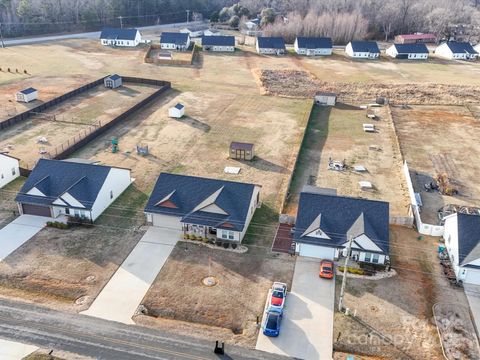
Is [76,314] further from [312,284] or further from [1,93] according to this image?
[1,93]

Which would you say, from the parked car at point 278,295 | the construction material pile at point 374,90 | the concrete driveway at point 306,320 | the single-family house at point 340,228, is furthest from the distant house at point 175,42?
the parked car at point 278,295

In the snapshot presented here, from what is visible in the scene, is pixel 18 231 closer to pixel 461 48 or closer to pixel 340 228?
pixel 340 228

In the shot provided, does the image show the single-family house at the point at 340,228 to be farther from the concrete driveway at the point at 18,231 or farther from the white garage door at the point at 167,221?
the concrete driveway at the point at 18,231

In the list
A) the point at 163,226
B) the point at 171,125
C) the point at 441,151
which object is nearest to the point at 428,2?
the point at 441,151

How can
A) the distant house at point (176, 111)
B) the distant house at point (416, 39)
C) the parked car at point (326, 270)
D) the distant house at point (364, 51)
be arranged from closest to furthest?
1. the parked car at point (326, 270)
2. the distant house at point (176, 111)
3. the distant house at point (364, 51)
4. the distant house at point (416, 39)

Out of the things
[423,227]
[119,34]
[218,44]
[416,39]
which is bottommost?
[423,227]

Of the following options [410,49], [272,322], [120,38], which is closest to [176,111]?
[272,322]
